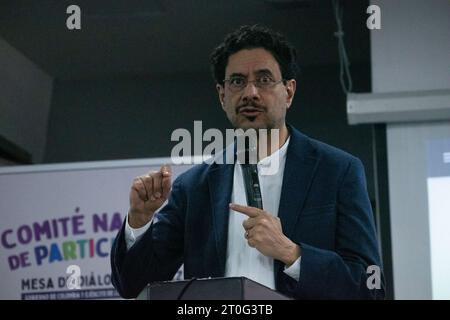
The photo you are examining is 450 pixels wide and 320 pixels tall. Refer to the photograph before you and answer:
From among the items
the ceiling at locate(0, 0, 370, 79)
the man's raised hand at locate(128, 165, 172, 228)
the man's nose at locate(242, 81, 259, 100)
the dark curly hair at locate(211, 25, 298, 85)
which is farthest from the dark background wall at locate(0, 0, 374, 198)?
the man's raised hand at locate(128, 165, 172, 228)

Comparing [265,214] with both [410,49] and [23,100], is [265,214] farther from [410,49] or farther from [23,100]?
[23,100]

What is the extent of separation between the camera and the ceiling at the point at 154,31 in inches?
143

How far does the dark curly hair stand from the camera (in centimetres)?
154

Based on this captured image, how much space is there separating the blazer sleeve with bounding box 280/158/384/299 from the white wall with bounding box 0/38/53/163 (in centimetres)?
284

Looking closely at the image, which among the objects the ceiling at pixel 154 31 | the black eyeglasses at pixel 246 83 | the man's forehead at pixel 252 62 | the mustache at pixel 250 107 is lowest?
the mustache at pixel 250 107

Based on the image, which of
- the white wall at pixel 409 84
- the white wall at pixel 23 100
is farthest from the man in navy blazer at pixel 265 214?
the white wall at pixel 23 100

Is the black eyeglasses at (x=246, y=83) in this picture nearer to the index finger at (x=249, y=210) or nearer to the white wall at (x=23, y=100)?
the index finger at (x=249, y=210)

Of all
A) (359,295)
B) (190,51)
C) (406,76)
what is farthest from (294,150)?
(190,51)

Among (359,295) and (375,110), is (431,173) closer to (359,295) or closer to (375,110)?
(375,110)

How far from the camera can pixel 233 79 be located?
4.97ft

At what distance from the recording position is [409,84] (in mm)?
3141

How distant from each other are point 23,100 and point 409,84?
1.93m

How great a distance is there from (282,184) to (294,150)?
0.25ft

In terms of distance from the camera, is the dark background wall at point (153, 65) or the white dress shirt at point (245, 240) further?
the dark background wall at point (153, 65)
